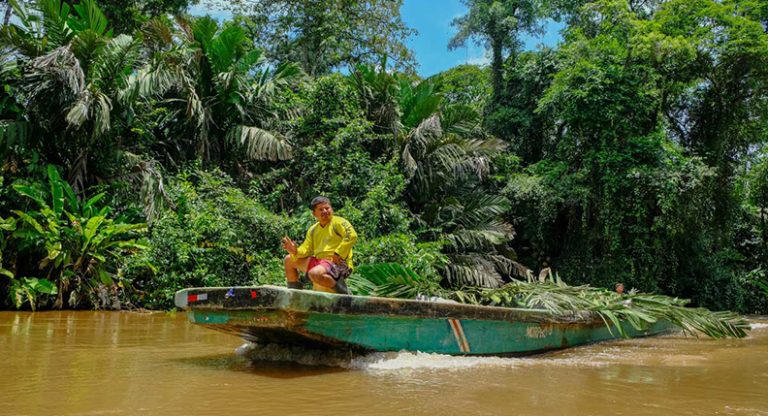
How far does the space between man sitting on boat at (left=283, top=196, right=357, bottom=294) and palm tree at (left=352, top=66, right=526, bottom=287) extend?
783cm

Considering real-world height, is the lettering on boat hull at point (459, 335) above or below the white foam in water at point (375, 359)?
above

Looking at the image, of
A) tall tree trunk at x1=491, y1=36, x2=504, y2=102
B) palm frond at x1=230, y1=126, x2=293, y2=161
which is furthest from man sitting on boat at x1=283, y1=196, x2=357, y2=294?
tall tree trunk at x1=491, y1=36, x2=504, y2=102

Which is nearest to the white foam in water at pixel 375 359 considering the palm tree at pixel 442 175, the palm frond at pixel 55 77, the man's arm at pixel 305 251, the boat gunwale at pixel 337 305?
the boat gunwale at pixel 337 305

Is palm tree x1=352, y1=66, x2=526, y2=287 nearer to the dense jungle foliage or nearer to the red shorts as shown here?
the dense jungle foliage

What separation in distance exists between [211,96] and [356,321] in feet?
32.6

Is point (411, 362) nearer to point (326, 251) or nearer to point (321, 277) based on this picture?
point (321, 277)

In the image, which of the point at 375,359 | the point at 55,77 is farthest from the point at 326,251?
the point at 55,77

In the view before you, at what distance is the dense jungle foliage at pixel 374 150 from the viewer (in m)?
10.4

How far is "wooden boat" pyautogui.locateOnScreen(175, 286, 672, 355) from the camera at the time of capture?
441 cm

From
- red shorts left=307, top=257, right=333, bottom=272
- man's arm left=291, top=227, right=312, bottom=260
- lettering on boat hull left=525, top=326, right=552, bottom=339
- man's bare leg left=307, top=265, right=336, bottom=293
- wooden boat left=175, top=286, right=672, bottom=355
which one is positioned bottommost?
lettering on boat hull left=525, top=326, right=552, bottom=339

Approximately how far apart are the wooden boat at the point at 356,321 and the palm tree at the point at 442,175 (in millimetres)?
7401

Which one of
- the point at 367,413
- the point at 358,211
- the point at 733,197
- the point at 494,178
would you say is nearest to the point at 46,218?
the point at 358,211

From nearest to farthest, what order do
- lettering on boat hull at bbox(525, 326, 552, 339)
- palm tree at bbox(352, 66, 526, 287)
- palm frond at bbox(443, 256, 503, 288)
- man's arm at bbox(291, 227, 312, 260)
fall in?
1. man's arm at bbox(291, 227, 312, 260)
2. lettering on boat hull at bbox(525, 326, 552, 339)
3. palm frond at bbox(443, 256, 503, 288)
4. palm tree at bbox(352, 66, 526, 287)

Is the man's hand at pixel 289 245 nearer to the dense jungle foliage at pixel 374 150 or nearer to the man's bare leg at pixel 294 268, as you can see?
the man's bare leg at pixel 294 268
